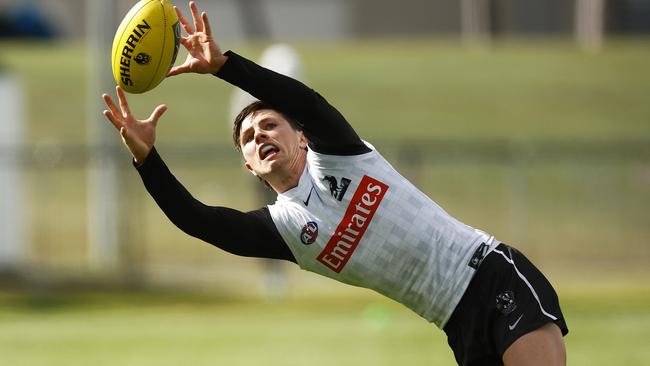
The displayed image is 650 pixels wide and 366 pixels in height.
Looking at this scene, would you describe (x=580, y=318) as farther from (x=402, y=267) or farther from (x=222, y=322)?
(x=402, y=267)

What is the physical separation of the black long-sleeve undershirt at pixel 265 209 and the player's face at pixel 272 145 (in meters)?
0.12

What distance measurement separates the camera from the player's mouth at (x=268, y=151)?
19.0ft

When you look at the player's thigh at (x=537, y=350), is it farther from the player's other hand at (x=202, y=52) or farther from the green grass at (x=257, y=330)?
the green grass at (x=257, y=330)

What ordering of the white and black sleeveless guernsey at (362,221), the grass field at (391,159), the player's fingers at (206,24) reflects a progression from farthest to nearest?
1. the grass field at (391,159)
2. the white and black sleeveless guernsey at (362,221)
3. the player's fingers at (206,24)

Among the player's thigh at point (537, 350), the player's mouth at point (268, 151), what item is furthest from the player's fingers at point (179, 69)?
the player's thigh at point (537, 350)

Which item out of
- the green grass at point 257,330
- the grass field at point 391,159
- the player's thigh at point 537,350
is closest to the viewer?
the player's thigh at point 537,350

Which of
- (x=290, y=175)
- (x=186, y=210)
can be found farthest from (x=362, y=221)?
(x=186, y=210)

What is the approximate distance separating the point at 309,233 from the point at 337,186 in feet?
0.88

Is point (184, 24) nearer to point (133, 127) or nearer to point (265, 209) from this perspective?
point (133, 127)

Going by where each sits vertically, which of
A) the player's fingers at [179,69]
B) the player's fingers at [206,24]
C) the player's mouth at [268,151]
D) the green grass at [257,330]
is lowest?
the green grass at [257,330]

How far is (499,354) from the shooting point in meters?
5.69

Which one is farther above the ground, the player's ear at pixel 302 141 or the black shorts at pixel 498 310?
the player's ear at pixel 302 141

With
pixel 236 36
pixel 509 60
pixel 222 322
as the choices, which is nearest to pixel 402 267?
pixel 222 322

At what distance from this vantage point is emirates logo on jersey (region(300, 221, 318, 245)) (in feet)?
19.1
